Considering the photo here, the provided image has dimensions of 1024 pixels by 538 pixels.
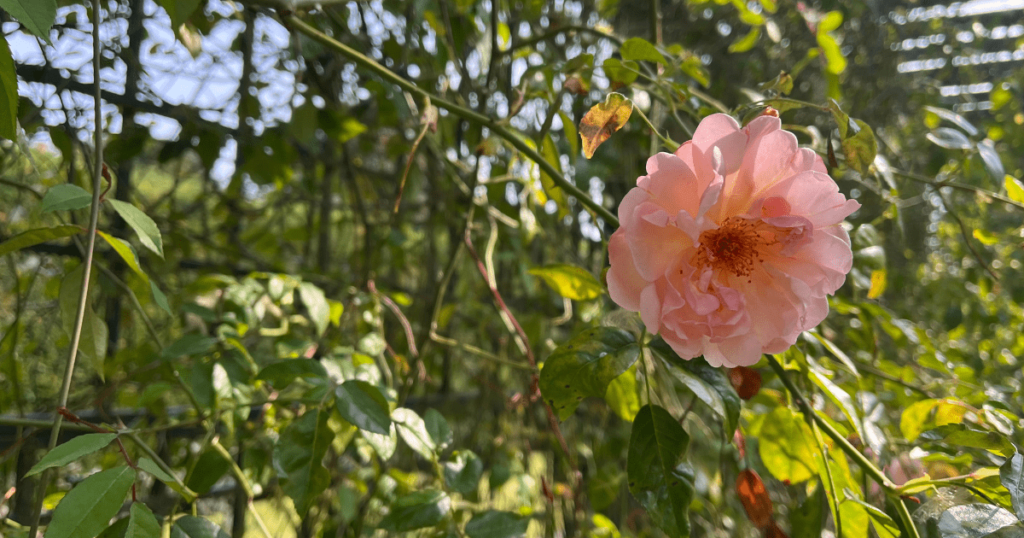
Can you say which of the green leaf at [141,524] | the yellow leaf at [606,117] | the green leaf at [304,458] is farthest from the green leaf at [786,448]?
the green leaf at [141,524]

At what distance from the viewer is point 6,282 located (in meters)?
1.38

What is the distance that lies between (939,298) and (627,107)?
2.16 metres

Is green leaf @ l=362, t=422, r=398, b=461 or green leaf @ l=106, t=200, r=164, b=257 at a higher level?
green leaf @ l=106, t=200, r=164, b=257

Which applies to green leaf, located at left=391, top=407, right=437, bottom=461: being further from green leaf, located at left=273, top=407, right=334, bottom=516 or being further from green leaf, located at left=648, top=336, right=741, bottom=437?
green leaf, located at left=648, top=336, right=741, bottom=437

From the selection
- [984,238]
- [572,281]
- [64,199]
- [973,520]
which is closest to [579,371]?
[572,281]

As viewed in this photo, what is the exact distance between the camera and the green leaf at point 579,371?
470 millimetres

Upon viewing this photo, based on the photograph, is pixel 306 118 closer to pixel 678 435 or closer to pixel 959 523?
pixel 678 435

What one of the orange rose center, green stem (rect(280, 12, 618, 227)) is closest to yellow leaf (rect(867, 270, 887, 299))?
the orange rose center

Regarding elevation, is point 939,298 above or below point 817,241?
below

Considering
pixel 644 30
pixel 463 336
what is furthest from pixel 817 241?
pixel 644 30

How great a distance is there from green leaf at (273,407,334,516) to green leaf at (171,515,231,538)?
0.07m

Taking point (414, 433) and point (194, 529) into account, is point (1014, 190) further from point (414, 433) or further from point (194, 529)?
point (194, 529)

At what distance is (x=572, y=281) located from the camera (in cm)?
69

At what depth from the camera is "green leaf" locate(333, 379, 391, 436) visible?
54cm
